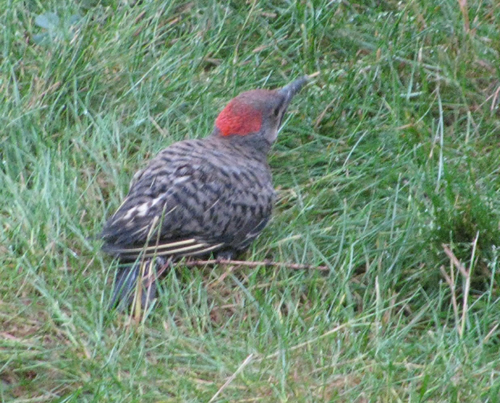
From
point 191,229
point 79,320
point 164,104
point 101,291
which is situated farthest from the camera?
point 164,104

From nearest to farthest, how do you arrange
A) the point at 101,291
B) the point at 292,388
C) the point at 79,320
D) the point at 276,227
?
1. the point at 292,388
2. the point at 79,320
3. the point at 101,291
4. the point at 276,227

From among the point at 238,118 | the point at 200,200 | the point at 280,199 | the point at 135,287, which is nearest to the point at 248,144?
the point at 238,118

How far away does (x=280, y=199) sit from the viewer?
5.46m

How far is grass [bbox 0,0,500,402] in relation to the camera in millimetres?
4117

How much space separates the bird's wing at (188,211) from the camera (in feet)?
15.7

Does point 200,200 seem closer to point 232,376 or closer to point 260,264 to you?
point 260,264

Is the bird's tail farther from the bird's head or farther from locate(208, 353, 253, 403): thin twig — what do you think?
the bird's head

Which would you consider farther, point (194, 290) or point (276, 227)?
point (276, 227)

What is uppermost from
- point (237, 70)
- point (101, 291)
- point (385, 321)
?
point (237, 70)

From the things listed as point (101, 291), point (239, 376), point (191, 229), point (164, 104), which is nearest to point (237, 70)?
point (164, 104)

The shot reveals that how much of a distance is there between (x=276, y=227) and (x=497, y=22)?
1.91m

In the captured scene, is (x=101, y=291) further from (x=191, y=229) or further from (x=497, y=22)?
(x=497, y=22)

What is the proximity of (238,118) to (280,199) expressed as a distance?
1.69 feet

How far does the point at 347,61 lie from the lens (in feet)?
20.1
